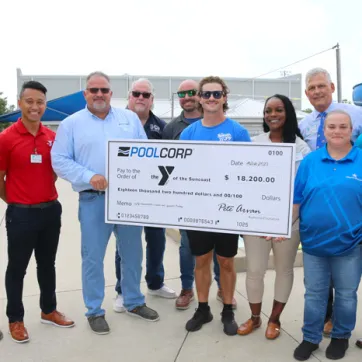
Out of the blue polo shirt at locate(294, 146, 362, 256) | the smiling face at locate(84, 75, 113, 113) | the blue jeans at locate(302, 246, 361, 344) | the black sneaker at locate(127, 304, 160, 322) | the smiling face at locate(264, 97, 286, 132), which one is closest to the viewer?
the blue polo shirt at locate(294, 146, 362, 256)

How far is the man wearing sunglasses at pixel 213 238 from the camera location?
321 centimetres

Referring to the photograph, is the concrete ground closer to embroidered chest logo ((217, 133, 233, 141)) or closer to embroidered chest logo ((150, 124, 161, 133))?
embroidered chest logo ((217, 133, 233, 141))

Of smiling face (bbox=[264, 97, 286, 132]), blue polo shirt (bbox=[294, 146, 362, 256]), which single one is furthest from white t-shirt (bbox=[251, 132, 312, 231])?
blue polo shirt (bbox=[294, 146, 362, 256])

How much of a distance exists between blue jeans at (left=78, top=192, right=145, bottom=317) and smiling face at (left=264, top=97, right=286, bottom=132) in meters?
1.51

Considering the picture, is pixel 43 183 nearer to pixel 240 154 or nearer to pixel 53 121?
pixel 240 154

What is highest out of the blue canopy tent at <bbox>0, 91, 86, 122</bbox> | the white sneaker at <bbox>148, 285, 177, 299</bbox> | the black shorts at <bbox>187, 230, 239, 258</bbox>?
the blue canopy tent at <bbox>0, 91, 86, 122</bbox>

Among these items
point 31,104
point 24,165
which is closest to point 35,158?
point 24,165

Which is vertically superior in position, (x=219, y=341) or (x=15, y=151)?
(x=15, y=151)

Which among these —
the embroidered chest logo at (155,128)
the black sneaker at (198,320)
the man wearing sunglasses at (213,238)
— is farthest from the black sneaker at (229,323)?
the embroidered chest logo at (155,128)

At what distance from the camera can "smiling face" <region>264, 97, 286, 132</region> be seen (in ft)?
10.3

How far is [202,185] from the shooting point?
3154mm

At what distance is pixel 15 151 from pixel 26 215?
20.2 inches

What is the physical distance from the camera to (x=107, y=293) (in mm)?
4324

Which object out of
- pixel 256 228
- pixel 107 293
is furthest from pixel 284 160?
pixel 107 293
